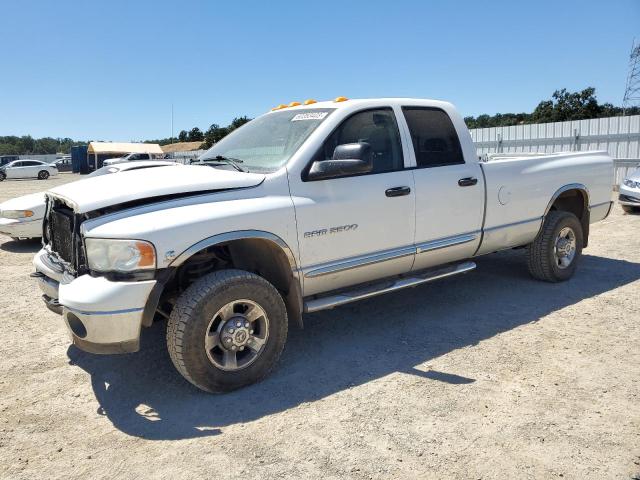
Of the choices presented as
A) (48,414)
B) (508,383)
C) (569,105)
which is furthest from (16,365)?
(569,105)

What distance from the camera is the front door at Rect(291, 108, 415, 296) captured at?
3.88 meters

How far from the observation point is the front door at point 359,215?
12.7 ft

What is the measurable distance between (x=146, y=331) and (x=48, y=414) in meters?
1.40

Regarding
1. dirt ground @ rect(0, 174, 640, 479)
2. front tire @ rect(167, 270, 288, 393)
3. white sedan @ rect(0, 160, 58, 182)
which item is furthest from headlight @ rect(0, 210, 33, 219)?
white sedan @ rect(0, 160, 58, 182)

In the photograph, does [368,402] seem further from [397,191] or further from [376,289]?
[397,191]

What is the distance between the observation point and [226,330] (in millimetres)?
3510

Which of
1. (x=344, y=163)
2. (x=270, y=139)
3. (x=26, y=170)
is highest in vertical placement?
(x=270, y=139)

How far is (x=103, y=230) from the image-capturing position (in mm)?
3217

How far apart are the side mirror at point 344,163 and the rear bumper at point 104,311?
4.60 ft

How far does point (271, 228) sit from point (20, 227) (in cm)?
668

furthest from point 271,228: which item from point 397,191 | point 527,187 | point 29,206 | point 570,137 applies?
point 570,137

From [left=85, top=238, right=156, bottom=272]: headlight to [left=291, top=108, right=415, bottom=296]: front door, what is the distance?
1.08 metres

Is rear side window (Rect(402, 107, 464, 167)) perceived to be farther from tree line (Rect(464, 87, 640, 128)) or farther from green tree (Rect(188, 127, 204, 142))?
green tree (Rect(188, 127, 204, 142))

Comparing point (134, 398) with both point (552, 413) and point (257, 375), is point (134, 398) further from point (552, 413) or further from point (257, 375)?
point (552, 413)
